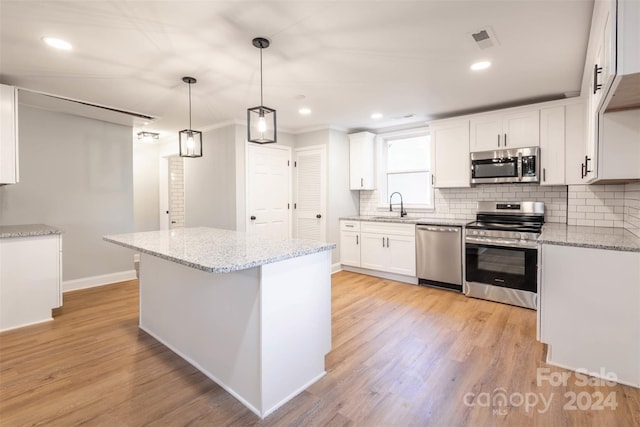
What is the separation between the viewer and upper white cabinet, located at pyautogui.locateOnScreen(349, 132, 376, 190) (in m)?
5.13

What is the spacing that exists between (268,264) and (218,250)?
425 mm

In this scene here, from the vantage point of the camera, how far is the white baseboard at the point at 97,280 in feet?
13.7

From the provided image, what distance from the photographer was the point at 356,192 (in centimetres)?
555

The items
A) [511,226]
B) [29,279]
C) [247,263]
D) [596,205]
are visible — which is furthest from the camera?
[511,226]

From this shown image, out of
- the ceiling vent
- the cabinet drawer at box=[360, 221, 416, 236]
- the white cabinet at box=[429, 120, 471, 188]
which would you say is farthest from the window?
the ceiling vent

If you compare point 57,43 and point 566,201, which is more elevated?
point 57,43

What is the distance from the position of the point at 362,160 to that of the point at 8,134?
4.30m

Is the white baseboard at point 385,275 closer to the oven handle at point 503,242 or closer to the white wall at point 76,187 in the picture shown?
the oven handle at point 503,242

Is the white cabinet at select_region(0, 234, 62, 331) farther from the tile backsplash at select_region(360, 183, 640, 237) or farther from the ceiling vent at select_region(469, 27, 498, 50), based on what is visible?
the tile backsplash at select_region(360, 183, 640, 237)

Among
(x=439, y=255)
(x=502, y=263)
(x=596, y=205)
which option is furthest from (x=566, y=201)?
(x=439, y=255)

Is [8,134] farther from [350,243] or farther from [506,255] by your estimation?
[506,255]

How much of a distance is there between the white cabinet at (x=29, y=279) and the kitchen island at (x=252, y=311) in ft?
4.59

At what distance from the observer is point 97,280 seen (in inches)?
174

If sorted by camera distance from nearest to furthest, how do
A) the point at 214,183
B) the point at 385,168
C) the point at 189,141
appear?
1. the point at 189,141
2. the point at 214,183
3. the point at 385,168
